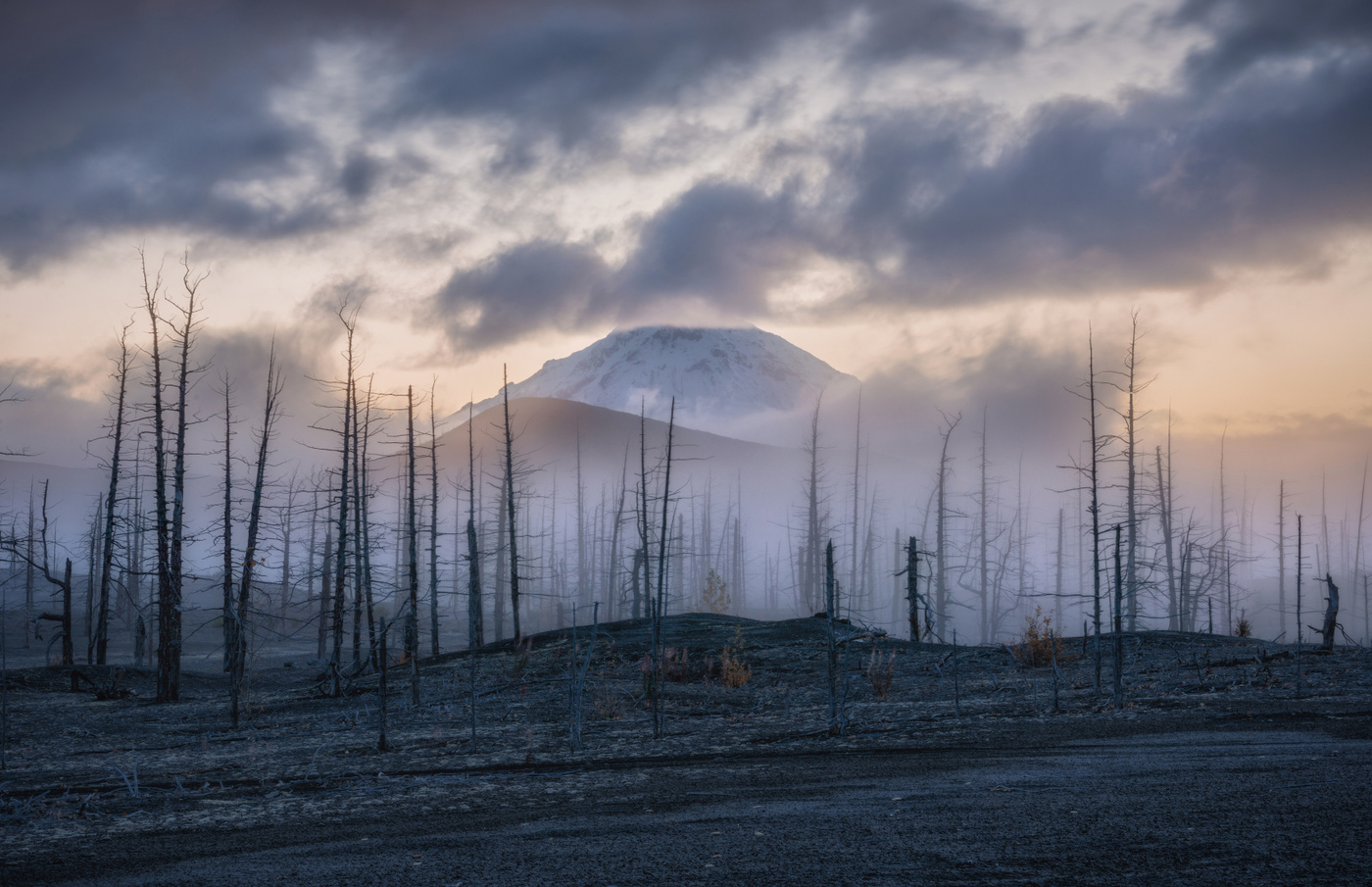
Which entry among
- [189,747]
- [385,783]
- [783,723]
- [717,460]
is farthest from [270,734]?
[717,460]

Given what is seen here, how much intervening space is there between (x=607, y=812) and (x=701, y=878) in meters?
2.47

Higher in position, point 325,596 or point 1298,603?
point 1298,603

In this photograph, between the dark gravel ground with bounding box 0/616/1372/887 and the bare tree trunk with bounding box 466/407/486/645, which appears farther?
the bare tree trunk with bounding box 466/407/486/645

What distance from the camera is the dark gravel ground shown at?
6598 mm

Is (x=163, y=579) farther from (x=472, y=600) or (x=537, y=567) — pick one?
(x=537, y=567)

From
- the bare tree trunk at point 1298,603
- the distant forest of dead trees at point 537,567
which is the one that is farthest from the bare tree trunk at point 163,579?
the bare tree trunk at point 1298,603

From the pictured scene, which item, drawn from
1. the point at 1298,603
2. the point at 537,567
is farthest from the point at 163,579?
the point at 537,567

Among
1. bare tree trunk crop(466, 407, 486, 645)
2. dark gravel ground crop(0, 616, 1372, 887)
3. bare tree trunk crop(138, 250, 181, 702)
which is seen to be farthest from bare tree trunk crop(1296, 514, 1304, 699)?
bare tree trunk crop(138, 250, 181, 702)

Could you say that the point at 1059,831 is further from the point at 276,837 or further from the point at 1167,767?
the point at 276,837

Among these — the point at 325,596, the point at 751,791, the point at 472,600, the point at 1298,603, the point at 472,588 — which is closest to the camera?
the point at 751,791

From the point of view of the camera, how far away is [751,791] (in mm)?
9297

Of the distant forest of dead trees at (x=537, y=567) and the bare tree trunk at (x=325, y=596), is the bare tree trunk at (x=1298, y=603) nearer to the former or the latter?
the distant forest of dead trees at (x=537, y=567)

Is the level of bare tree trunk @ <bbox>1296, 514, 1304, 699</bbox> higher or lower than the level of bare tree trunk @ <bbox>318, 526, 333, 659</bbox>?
higher

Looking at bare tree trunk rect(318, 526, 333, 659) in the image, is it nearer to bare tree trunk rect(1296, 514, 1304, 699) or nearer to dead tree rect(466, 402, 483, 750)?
dead tree rect(466, 402, 483, 750)
